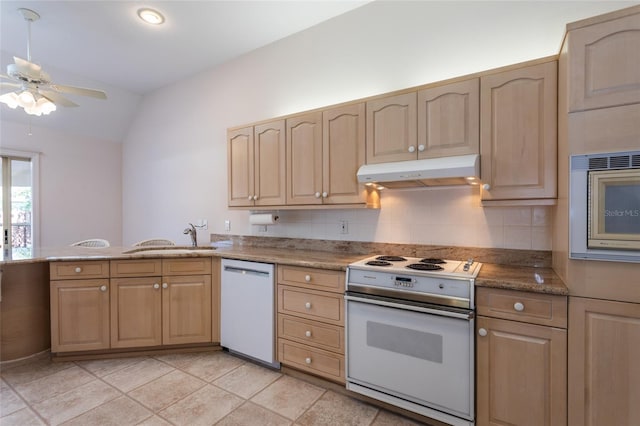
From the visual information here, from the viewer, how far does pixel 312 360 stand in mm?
2164

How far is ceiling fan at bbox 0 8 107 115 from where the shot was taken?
2.21 metres

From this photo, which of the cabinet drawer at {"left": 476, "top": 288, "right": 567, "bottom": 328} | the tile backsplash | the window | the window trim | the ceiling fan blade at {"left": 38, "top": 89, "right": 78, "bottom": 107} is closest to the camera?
the cabinet drawer at {"left": 476, "top": 288, "right": 567, "bottom": 328}

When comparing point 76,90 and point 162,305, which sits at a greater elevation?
point 76,90

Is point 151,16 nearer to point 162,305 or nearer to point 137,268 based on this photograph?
point 137,268

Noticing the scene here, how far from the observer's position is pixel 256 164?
282cm

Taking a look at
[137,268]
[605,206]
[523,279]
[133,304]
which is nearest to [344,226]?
[523,279]

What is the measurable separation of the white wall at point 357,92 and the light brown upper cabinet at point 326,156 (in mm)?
359

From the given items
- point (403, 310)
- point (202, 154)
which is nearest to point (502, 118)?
point (403, 310)

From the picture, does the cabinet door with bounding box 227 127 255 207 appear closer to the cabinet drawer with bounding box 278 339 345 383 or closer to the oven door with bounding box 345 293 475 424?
the cabinet drawer with bounding box 278 339 345 383

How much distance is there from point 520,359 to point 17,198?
19.2 ft

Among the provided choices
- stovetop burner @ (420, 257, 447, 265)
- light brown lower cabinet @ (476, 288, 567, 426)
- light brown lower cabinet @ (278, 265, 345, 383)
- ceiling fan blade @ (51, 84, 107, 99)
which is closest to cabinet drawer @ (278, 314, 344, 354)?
light brown lower cabinet @ (278, 265, 345, 383)

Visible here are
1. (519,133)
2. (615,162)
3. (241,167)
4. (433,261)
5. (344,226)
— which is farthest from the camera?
(241,167)

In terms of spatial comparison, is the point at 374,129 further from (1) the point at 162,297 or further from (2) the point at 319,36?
(1) the point at 162,297

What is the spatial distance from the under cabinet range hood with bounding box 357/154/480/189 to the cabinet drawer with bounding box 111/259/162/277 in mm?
1960
